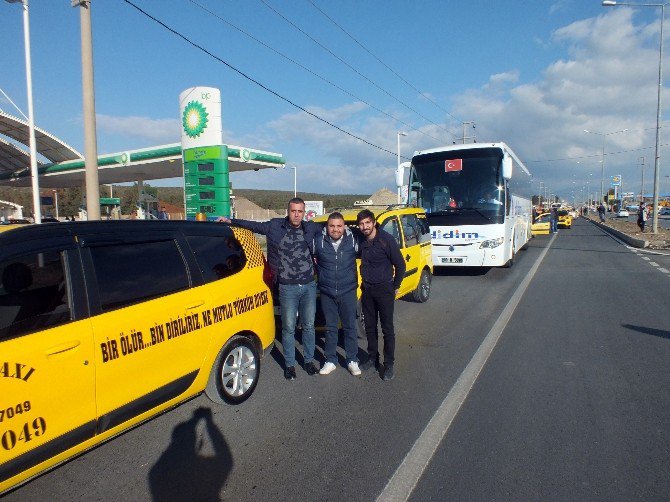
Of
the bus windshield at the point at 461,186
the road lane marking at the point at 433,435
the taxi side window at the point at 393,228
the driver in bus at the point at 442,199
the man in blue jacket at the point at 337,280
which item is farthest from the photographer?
the driver in bus at the point at 442,199

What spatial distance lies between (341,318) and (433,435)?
1.75 metres

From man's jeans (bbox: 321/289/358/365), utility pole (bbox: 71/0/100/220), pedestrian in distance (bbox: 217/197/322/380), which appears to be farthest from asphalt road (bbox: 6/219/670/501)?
utility pole (bbox: 71/0/100/220)

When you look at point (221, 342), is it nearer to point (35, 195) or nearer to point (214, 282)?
point (214, 282)

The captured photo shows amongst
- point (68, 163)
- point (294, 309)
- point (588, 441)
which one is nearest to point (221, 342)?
point (294, 309)

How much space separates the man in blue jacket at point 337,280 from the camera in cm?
488

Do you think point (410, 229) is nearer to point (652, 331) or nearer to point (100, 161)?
point (652, 331)

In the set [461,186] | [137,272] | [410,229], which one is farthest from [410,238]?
[137,272]

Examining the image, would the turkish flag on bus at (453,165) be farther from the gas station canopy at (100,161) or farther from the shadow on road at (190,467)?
the gas station canopy at (100,161)

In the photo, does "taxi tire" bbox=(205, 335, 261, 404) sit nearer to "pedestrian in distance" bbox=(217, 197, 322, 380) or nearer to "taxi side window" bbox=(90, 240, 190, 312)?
"pedestrian in distance" bbox=(217, 197, 322, 380)

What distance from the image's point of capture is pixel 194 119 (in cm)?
1496

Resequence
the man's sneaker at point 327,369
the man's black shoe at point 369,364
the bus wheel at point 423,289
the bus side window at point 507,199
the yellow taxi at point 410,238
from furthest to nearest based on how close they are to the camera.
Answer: the bus side window at point 507,199 → the bus wheel at point 423,289 → the yellow taxi at point 410,238 → the man's black shoe at point 369,364 → the man's sneaker at point 327,369

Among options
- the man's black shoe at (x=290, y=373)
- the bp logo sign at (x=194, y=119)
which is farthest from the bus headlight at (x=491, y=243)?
the bp logo sign at (x=194, y=119)

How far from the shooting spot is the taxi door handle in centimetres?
276

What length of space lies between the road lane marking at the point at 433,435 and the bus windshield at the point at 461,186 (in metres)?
5.84
